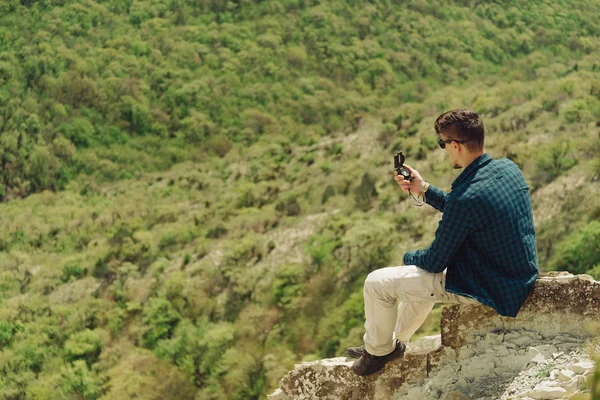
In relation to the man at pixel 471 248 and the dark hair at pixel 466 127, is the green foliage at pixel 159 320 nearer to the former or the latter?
the man at pixel 471 248

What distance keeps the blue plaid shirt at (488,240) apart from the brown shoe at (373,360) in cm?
78

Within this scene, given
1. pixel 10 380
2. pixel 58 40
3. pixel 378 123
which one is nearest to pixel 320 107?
pixel 378 123

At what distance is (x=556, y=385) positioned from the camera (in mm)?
3797

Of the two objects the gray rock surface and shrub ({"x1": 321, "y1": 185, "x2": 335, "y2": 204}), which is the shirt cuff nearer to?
the gray rock surface

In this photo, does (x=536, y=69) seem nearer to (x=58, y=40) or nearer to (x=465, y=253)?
(x=58, y=40)

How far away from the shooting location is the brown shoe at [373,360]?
4594mm

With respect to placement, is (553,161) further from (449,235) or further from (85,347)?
(449,235)

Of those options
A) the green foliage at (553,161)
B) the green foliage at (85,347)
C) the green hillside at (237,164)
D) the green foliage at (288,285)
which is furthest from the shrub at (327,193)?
the green foliage at (85,347)

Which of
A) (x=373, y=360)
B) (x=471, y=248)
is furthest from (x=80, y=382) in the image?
(x=471, y=248)

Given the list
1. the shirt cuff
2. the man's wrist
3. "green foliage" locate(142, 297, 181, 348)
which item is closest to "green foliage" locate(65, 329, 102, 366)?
"green foliage" locate(142, 297, 181, 348)

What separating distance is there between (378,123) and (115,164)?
16.2 meters

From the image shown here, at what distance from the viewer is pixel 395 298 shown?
4.29 meters

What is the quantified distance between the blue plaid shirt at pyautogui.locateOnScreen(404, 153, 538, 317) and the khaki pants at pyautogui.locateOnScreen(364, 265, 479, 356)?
121 mm

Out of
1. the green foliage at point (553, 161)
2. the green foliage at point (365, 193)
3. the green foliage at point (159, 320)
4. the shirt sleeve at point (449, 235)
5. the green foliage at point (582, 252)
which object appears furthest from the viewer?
the green foliage at point (365, 193)
